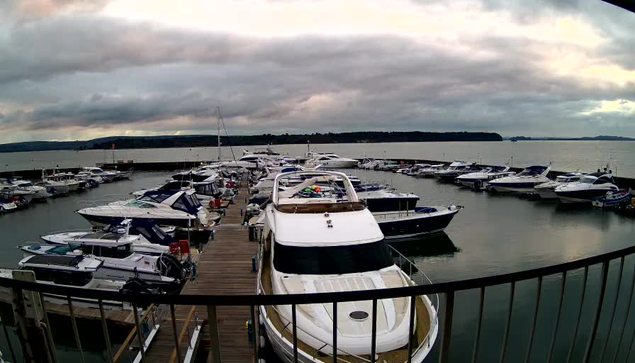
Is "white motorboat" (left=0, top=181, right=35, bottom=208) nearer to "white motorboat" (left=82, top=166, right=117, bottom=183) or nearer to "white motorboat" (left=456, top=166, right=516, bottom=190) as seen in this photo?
"white motorboat" (left=82, top=166, right=117, bottom=183)

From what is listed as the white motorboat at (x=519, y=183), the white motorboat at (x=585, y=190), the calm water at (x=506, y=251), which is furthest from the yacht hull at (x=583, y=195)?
the white motorboat at (x=519, y=183)

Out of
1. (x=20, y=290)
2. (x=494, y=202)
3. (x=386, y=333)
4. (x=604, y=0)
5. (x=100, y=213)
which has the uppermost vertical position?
(x=604, y=0)

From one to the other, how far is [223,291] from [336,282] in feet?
17.9

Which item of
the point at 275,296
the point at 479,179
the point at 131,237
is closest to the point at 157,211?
the point at 131,237

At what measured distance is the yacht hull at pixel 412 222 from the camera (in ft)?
70.1

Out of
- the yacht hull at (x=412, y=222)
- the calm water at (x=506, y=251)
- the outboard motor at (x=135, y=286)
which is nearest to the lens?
the calm water at (x=506, y=251)

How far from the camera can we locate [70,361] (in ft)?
35.5

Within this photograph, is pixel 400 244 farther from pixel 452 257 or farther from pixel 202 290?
pixel 202 290

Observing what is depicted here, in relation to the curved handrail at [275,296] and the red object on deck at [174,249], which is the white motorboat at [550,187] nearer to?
the red object on deck at [174,249]

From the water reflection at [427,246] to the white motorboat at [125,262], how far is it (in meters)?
11.9

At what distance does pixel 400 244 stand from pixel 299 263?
14641mm

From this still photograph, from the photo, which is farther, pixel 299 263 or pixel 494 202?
pixel 494 202

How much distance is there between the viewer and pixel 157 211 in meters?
22.3

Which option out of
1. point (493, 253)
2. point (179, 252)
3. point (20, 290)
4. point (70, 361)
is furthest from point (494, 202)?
point (20, 290)
